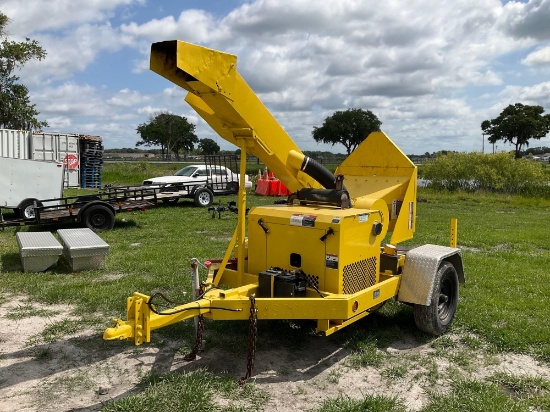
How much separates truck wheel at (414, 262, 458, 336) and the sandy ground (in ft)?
0.72

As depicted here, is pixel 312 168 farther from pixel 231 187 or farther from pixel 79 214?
pixel 231 187

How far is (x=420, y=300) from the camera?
209 inches

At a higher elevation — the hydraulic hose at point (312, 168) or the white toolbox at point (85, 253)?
the hydraulic hose at point (312, 168)

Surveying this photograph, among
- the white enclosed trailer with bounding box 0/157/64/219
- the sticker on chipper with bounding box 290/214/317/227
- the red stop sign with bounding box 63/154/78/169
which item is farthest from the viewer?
the red stop sign with bounding box 63/154/78/169

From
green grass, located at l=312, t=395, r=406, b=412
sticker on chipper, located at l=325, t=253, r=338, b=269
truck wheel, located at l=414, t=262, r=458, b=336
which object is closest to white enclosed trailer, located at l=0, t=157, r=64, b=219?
sticker on chipper, located at l=325, t=253, r=338, b=269

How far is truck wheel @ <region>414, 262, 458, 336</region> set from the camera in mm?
5363

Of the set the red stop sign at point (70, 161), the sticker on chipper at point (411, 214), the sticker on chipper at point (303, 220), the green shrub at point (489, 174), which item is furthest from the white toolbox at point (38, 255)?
the green shrub at point (489, 174)

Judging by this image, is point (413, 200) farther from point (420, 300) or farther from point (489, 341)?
point (489, 341)

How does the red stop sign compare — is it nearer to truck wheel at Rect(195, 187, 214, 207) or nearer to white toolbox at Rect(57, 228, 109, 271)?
truck wheel at Rect(195, 187, 214, 207)

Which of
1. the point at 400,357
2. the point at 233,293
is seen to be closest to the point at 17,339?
the point at 233,293

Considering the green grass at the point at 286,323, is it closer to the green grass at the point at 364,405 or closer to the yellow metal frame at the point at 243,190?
the green grass at the point at 364,405

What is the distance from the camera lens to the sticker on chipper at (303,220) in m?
4.68

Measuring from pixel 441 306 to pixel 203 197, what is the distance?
44.2 ft

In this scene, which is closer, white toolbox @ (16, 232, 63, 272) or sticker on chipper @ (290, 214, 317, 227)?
sticker on chipper @ (290, 214, 317, 227)
